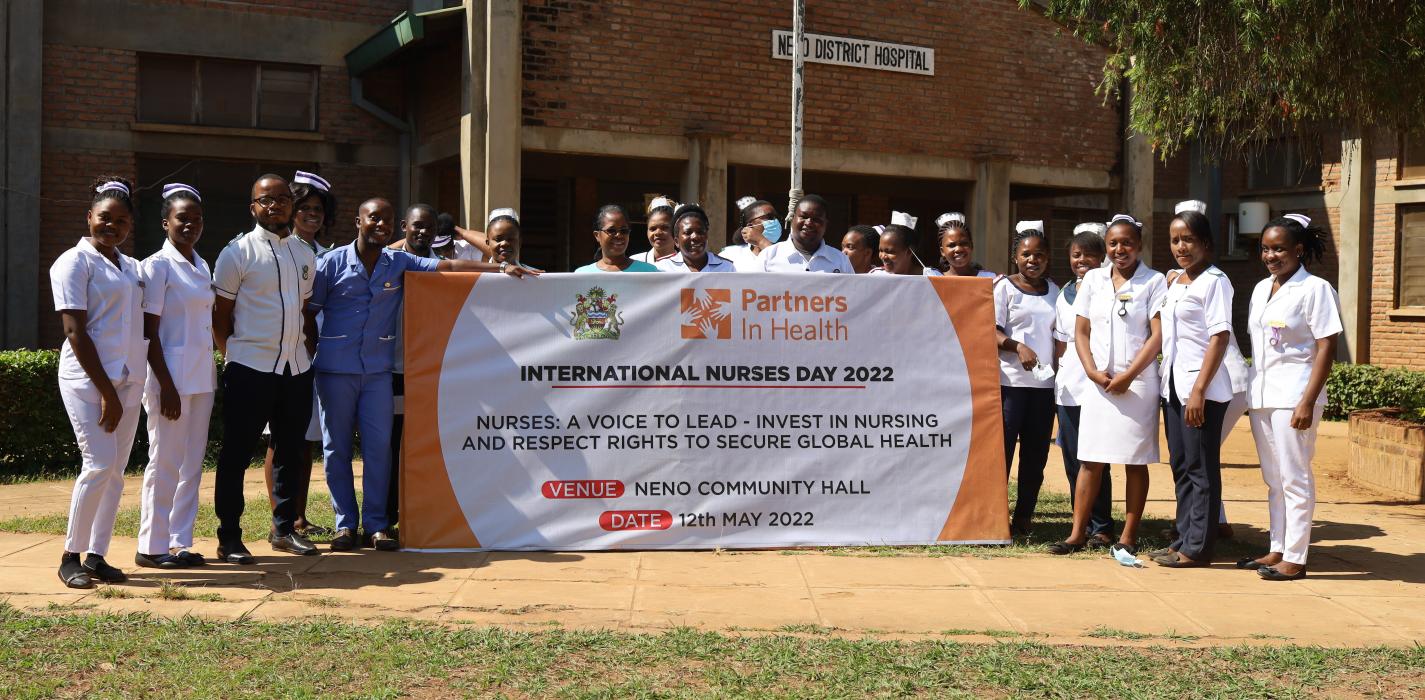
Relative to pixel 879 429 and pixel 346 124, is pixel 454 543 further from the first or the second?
pixel 346 124

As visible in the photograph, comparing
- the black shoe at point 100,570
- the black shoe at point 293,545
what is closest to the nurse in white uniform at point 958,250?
the black shoe at point 293,545

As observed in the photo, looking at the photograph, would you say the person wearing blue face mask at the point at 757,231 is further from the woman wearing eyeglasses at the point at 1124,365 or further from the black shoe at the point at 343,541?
the black shoe at the point at 343,541

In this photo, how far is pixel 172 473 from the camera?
596 centimetres

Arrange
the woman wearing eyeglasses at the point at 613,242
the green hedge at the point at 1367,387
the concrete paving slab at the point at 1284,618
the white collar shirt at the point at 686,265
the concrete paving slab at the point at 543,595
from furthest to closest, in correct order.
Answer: the green hedge at the point at 1367,387 → the white collar shirt at the point at 686,265 → the woman wearing eyeglasses at the point at 613,242 → the concrete paving slab at the point at 543,595 → the concrete paving slab at the point at 1284,618

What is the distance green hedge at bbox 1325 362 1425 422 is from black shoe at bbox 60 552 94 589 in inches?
561

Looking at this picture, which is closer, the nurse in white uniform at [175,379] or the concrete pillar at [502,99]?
the nurse in white uniform at [175,379]

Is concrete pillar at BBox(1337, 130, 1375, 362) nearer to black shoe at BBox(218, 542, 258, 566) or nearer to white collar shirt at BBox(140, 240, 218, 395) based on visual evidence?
black shoe at BBox(218, 542, 258, 566)

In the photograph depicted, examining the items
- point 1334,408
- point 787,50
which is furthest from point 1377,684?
point 1334,408

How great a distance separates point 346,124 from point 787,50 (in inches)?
214

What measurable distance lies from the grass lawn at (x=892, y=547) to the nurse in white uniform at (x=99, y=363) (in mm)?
1280

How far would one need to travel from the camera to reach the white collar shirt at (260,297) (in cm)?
602

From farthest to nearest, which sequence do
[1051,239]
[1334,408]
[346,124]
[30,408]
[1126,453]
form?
[1051,239] → [1334,408] → [346,124] → [30,408] → [1126,453]

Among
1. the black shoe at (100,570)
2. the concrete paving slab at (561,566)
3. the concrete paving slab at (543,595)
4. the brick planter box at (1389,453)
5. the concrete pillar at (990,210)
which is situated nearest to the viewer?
the concrete paving slab at (543,595)

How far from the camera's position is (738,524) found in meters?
6.60
